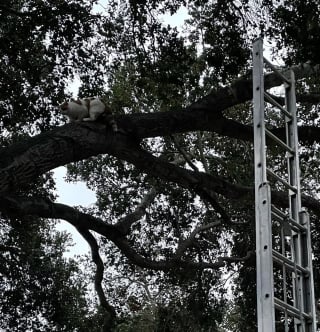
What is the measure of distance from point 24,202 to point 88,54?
7.66 feet

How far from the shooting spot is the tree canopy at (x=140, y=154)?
7133 millimetres

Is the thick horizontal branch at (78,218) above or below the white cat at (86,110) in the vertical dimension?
below

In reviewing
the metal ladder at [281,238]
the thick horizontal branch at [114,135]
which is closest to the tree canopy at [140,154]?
the thick horizontal branch at [114,135]

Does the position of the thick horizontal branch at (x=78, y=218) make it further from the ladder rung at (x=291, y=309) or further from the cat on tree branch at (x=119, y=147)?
the ladder rung at (x=291, y=309)

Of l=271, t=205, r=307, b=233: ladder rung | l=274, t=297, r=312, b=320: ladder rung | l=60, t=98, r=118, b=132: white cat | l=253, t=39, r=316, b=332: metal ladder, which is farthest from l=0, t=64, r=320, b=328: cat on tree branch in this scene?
l=274, t=297, r=312, b=320: ladder rung

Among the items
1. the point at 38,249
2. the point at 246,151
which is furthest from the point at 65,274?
the point at 246,151

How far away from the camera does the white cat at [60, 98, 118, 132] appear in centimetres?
683

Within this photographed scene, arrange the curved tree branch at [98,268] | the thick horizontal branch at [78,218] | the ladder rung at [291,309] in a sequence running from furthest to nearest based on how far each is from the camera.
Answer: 1. the curved tree branch at [98,268]
2. the thick horizontal branch at [78,218]
3. the ladder rung at [291,309]

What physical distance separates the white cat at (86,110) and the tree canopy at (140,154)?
0.23 m

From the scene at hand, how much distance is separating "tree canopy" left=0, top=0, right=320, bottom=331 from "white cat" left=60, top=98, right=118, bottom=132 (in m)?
0.23

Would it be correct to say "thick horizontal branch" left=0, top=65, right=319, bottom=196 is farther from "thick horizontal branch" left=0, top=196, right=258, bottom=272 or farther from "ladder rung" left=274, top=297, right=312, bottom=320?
"ladder rung" left=274, top=297, right=312, bottom=320

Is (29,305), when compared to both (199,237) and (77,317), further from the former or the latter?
(199,237)

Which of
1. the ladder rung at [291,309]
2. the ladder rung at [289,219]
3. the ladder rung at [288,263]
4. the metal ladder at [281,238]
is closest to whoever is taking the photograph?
the metal ladder at [281,238]

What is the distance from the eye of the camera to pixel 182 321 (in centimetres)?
1120
